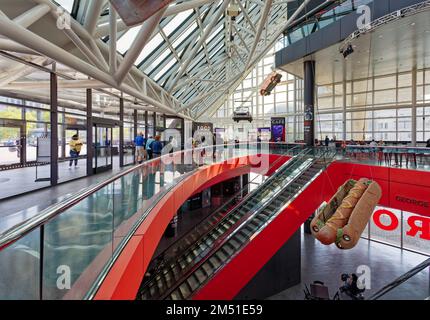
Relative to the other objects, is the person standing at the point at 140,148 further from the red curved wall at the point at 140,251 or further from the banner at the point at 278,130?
the banner at the point at 278,130

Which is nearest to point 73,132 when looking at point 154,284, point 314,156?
point 154,284

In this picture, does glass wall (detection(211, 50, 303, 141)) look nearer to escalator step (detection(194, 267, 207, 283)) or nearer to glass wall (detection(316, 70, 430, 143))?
glass wall (detection(316, 70, 430, 143))

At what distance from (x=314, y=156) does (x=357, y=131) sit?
1581 cm

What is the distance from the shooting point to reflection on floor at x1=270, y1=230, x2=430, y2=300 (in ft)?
43.1

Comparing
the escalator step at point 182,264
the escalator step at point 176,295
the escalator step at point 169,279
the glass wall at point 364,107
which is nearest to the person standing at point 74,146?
the escalator step at point 182,264

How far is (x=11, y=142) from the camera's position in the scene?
1009 cm

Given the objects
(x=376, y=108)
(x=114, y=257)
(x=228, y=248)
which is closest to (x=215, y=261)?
(x=228, y=248)

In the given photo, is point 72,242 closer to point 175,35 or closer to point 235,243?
point 235,243

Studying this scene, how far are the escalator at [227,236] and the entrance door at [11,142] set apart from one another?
23.7 ft

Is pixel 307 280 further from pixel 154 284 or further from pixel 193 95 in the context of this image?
pixel 193 95

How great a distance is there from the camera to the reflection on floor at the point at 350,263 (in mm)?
13141

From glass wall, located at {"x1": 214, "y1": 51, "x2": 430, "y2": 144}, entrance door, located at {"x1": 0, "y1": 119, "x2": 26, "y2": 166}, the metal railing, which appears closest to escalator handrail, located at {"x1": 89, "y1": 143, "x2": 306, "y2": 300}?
the metal railing

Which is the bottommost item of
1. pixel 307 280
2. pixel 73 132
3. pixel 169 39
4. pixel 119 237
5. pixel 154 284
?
pixel 307 280

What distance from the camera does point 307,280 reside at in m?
13.7
